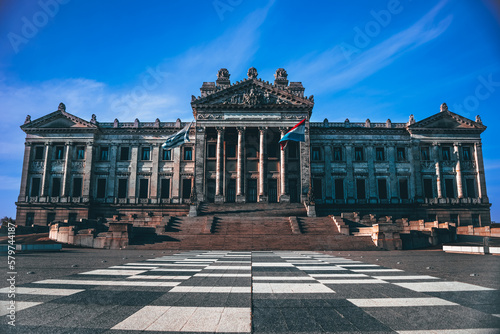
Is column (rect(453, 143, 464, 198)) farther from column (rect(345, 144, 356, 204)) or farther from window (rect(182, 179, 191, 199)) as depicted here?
window (rect(182, 179, 191, 199))

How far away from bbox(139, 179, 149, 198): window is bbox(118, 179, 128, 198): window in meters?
→ 1.99

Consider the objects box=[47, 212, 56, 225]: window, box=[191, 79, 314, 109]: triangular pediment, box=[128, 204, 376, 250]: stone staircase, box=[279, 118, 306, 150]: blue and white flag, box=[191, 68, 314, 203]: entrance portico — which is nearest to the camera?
box=[128, 204, 376, 250]: stone staircase

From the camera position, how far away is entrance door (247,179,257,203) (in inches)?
1723

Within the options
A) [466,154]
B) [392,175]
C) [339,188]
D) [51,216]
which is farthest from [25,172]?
[466,154]

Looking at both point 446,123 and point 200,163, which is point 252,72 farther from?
point 446,123

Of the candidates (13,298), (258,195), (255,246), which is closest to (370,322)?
(13,298)

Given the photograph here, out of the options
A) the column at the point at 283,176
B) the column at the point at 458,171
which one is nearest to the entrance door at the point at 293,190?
the column at the point at 283,176

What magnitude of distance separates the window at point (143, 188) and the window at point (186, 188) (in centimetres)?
535

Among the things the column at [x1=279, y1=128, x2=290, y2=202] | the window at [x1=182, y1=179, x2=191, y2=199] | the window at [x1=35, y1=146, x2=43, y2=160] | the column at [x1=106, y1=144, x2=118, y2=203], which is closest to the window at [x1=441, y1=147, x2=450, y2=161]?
the column at [x1=279, y1=128, x2=290, y2=202]

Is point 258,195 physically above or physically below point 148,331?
above

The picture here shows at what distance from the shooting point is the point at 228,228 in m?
30.7

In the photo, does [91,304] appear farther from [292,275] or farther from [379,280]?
[379,280]

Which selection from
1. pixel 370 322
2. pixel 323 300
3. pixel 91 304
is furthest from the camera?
pixel 323 300

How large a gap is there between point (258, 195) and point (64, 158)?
28738 millimetres
